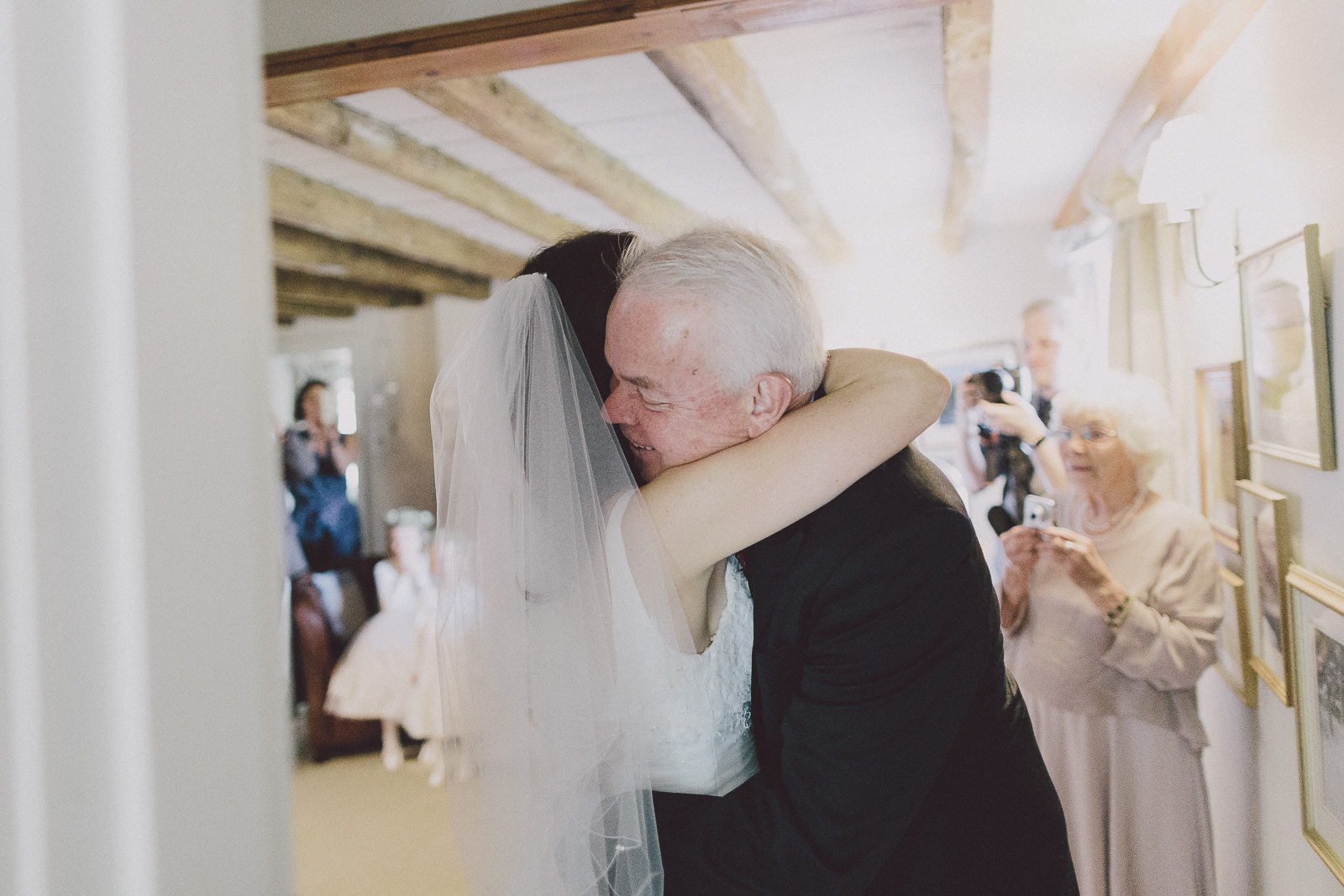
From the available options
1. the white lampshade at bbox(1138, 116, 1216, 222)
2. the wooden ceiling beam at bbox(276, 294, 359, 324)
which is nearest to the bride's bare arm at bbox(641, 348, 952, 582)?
the white lampshade at bbox(1138, 116, 1216, 222)

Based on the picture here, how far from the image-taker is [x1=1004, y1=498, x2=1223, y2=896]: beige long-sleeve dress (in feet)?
6.89

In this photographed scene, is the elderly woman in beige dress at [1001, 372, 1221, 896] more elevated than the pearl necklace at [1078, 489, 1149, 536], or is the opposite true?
the pearl necklace at [1078, 489, 1149, 536]

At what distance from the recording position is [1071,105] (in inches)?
123

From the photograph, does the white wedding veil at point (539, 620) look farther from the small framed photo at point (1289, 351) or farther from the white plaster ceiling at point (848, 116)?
the white plaster ceiling at point (848, 116)

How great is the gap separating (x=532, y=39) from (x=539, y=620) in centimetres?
117

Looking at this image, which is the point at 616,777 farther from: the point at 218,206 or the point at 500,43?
the point at 500,43

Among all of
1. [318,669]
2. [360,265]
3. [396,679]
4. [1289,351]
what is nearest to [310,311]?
[360,265]

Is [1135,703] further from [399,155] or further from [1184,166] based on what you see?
[399,155]

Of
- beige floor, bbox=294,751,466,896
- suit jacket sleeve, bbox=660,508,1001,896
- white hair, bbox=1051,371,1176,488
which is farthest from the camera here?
beige floor, bbox=294,751,466,896

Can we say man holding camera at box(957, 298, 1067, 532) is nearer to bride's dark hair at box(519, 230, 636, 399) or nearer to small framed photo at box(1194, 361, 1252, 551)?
small framed photo at box(1194, 361, 1252, 551)

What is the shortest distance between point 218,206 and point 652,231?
3.16 ft

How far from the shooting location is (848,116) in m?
3.26

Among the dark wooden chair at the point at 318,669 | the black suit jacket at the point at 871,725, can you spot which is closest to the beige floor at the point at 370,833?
the dark wooden chair at the point at 318,669

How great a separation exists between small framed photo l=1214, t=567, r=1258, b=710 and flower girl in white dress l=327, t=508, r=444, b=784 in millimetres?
3208
